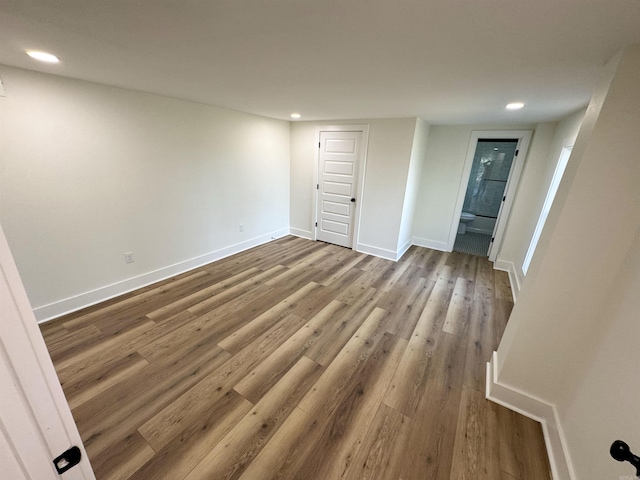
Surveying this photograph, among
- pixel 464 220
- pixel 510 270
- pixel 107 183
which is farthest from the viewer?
pixel 464 220

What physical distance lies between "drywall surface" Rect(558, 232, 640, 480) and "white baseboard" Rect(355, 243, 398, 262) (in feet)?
9.19

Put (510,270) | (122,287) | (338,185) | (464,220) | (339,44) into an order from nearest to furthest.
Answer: (339,44) → (122,287) → (510,270) → (338,185) → (464,220)

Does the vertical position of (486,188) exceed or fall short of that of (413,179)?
it falls short

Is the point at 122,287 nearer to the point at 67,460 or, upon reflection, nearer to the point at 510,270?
the point at 67,460

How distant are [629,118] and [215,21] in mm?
2040

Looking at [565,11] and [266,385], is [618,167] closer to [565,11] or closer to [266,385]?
[565,11]

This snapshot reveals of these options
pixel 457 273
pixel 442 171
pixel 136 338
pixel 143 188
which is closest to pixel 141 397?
pixel 136 338

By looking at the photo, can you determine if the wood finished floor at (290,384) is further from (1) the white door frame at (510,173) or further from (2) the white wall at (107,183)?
(1) the white door frame at (510,173)

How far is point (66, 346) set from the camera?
2.08m

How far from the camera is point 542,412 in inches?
64.7

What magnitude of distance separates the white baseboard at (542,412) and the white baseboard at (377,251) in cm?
225

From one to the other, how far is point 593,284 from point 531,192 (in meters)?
2.83

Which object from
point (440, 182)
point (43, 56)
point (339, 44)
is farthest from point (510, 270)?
point (43, 56)

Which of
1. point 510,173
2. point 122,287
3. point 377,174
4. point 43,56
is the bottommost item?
point 122,287
